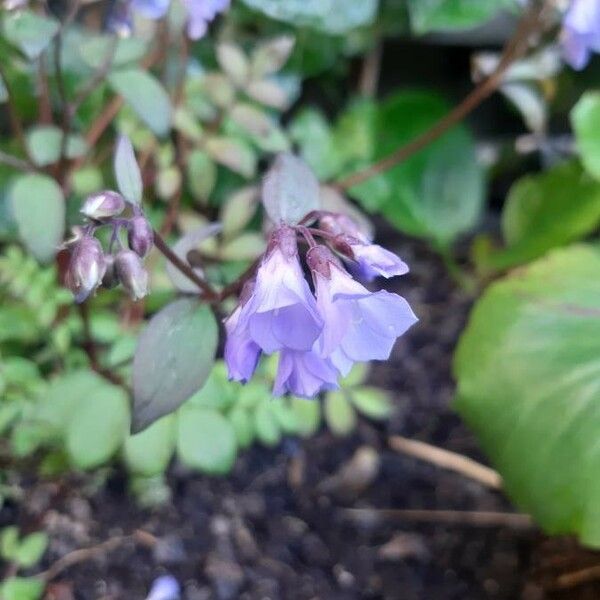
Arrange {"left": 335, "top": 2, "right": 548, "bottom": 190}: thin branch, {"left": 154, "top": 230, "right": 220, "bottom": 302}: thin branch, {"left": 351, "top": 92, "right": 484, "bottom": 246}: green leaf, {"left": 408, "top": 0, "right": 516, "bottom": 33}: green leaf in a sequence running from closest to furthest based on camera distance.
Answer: {"left": 154, "top": 230, "right": 220, "bottom": 302}: thin branch < {"left": 335, "top": 2, "right": 548, "bottom": 190}: thin branch < {"left": 408, "top": 0, "right": 516, "bottom": 33}: green leaf < {"left": 351, "top": 92, "right": 484, "bottom": 246}: green leaf

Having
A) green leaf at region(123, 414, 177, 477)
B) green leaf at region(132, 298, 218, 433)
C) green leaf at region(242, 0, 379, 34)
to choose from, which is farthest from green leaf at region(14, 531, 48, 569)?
green leaf at region(242, 0, 379, 34)

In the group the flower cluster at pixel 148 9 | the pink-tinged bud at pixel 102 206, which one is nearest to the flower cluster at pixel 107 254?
the pink-tinged bud at pixel 102 206

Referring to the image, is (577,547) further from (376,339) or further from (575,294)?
(376,339)

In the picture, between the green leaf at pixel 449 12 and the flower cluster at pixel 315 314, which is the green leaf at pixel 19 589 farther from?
the green leaf at pixel 449 12

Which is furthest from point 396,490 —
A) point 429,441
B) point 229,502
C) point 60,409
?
point 60,409

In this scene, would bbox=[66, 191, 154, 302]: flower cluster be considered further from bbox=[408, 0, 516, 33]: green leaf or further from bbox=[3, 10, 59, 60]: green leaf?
bbox=[408, 0, 516, 33]: green leaf

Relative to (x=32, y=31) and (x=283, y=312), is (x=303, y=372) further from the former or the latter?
(x=32, y=31)
